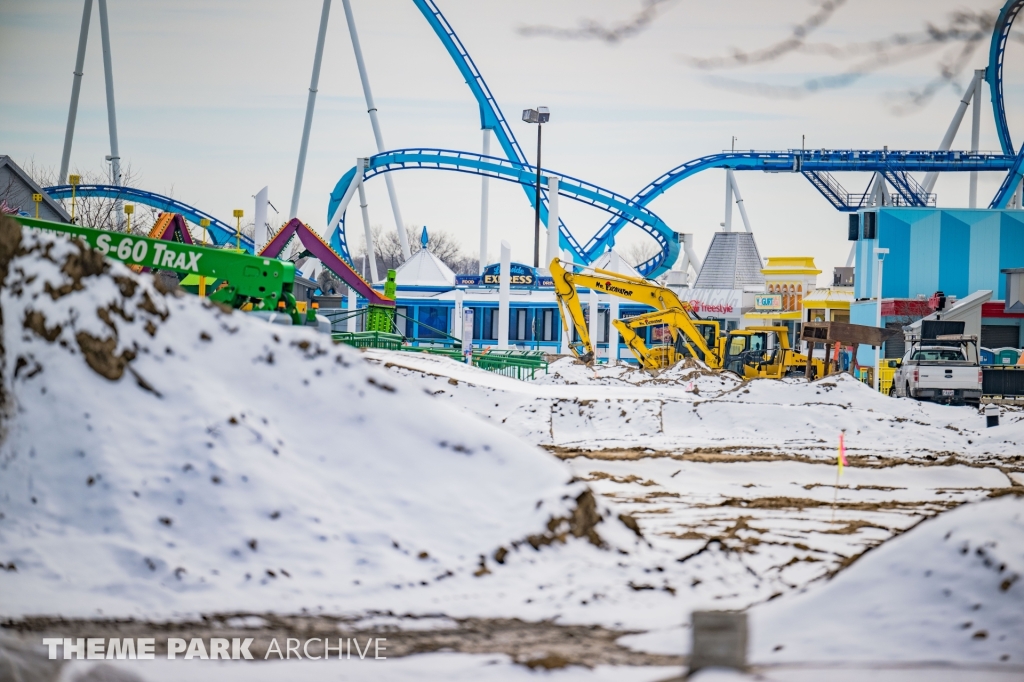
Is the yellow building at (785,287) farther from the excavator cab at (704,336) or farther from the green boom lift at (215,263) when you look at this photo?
the green boom lift at (215,263)

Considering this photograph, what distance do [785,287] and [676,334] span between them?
81.3 feet

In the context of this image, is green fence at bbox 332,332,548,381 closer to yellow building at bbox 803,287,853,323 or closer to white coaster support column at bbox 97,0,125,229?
white coaster support column at bbox 97,0,125,229

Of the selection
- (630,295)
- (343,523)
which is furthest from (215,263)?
(630,295)

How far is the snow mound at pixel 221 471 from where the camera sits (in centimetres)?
661

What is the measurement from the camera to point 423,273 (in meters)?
49.8

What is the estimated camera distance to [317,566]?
6934 millimetres

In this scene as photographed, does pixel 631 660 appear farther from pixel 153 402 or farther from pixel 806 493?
pixel 806 493

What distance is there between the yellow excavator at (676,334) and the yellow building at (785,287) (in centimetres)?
2091

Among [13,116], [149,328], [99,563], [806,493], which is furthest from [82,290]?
[13,116]

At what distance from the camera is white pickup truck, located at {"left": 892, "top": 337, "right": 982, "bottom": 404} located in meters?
26.8

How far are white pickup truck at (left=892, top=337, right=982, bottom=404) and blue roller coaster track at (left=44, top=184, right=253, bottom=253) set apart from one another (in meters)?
22.7

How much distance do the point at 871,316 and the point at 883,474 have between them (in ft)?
102

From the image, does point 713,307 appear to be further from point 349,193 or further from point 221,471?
point 221,471

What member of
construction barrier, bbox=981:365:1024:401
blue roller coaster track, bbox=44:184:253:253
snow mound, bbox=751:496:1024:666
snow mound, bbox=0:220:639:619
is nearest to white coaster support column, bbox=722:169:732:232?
blue roller coaster track, bbox=44:184:253:253
